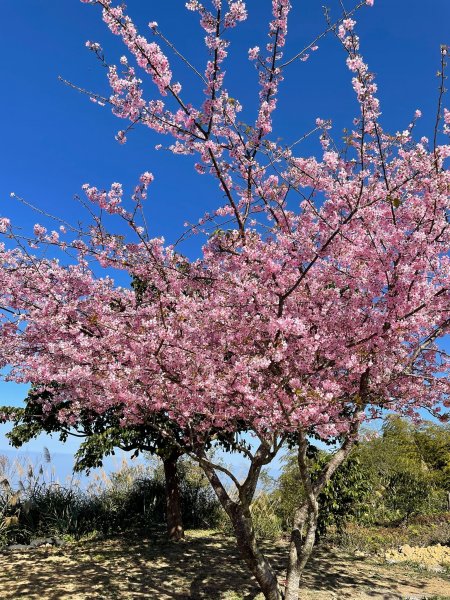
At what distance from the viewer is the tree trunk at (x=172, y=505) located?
1098cm

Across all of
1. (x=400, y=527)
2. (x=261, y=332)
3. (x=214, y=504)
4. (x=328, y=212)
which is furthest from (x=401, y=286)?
(x=400, y=527)

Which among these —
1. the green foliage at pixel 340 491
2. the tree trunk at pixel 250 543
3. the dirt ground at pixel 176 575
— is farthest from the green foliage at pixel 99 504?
the tree trunk at pixel 250 543

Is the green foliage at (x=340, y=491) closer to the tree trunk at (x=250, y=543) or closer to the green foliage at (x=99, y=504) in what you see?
the green foliage at (x=99, y=504)

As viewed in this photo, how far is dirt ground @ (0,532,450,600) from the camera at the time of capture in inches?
289

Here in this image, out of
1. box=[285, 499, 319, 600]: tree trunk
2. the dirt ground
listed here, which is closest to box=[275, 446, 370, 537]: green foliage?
the dirt ground

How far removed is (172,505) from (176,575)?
2945mm

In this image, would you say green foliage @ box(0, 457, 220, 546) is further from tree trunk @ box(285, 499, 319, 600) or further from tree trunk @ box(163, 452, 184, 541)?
tree trunk @ box(285, 499, 319, 600)

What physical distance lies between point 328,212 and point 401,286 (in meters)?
1.16

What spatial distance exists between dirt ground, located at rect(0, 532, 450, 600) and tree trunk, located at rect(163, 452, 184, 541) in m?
0.31

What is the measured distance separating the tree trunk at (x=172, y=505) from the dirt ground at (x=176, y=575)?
1.01 ft

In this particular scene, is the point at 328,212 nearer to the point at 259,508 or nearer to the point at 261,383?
the point at 261,383

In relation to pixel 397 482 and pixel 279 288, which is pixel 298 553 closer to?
pixel 279 288

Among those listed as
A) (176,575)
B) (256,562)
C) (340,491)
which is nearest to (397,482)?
(340,491)

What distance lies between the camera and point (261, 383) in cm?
599
